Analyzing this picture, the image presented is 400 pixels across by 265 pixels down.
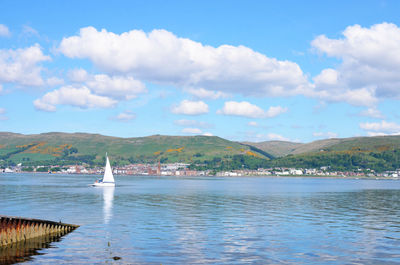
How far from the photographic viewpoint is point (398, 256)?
49.0 meters

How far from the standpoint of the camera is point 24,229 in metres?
57.3

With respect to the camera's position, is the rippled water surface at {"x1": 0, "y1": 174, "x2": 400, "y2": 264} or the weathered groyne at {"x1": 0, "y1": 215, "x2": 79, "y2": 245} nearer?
the rippled water surface at {"x1": 0, "y1": 174, "x2": 400, "y2": 264}

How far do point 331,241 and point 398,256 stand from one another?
1059cm

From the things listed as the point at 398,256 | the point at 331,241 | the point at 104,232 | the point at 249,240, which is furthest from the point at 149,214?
the point at 398,256

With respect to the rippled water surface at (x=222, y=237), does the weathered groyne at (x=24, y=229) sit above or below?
above

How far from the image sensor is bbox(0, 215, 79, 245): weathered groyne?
53.8 m

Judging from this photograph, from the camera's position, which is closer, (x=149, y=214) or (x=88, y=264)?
(x=88, y=264)

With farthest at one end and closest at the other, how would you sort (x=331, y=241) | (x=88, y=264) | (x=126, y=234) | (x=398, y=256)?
(x=126, y=234), (x=331, y=241), (x=398, y=256), (x=88, y=264)

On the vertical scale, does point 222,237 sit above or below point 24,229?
below

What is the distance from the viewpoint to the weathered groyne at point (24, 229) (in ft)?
176

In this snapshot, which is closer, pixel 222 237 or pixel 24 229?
pixel 24 229

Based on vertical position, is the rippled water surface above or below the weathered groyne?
below

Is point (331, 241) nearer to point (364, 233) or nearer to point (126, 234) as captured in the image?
point (364, 233)

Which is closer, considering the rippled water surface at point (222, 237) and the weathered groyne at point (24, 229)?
the rippled water surface at point (222, 237)
